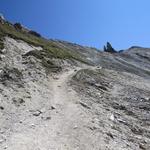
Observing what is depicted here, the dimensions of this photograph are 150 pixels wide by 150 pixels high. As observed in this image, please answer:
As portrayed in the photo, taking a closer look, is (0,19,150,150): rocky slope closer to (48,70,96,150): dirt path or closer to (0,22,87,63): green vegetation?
(48,70,96,150): dirt path

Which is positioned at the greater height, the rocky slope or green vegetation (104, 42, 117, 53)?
green vegetation (104, 42, 117, 53)

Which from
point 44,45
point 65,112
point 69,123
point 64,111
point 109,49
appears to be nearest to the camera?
point 69,123

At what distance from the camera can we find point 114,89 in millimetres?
37594

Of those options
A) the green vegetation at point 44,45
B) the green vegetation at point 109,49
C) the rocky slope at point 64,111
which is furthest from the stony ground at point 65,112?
the green vegetation at point 109,49

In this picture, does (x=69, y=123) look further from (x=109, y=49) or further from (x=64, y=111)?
(x=109, y=49)

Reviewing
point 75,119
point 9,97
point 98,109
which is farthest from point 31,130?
point 98,109

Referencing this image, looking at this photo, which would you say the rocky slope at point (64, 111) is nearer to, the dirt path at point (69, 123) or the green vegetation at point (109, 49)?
the dirt path at point (69, 123)

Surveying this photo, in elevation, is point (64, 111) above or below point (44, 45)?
below

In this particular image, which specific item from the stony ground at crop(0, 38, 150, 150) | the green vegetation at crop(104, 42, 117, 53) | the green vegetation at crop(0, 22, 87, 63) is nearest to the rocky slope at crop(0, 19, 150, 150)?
the stony ground at crop(0, 38, 150, 150)

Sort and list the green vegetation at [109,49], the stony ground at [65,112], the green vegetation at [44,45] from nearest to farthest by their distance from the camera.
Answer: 1. the stony ground at [65,112]
2. the green vegetation at [44,45]
3. the green vegetation at [109,49]

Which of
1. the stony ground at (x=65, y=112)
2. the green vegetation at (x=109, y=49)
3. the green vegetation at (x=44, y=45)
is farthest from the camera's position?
the green vegetation at (x=109, y=49)

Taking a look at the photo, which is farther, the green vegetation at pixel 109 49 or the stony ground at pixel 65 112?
the green vegetation at pixel 109 49

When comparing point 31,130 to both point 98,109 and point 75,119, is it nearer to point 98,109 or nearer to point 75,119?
point 75,119

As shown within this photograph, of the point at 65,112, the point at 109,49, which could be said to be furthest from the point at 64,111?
the point at 109,49
